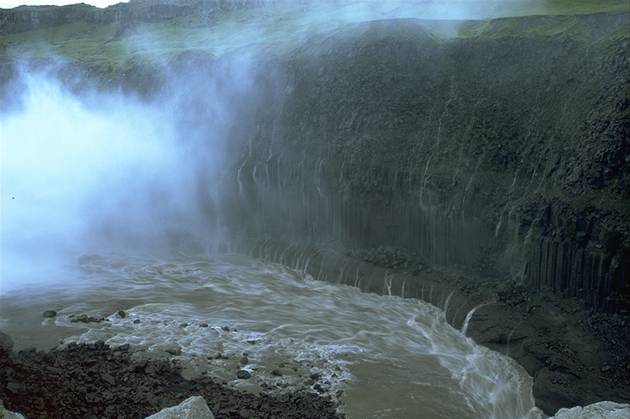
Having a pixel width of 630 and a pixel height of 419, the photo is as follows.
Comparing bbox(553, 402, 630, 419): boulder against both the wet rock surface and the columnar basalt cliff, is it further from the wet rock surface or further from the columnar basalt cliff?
the wet rock surface

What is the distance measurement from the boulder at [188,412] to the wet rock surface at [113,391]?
231 cm

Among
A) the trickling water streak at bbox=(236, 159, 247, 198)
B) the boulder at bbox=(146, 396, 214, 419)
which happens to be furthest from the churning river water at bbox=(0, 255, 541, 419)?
the trickling water streak at bbox=(236, 159, 247, 198)

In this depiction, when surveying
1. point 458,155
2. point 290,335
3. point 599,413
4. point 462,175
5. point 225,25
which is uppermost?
point 225,25

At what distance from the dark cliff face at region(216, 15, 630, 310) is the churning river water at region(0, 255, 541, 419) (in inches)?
88.3

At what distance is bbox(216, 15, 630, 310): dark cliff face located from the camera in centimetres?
1413

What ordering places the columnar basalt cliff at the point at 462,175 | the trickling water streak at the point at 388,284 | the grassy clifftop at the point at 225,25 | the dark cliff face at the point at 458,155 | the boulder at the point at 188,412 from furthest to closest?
the grassy clifftop at the point at 225,25, the trickling water streak at the point at 388,284, the dark cliff face at the point at 458,155, the columnar basalt cliff at the point at 462,175, the boulder at the point at 188,412

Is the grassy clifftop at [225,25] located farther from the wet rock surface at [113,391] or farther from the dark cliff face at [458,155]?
the wet rock surface at [113,391]

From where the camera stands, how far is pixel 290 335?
48.8 ft

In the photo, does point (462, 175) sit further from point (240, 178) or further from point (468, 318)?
point (240, 178)

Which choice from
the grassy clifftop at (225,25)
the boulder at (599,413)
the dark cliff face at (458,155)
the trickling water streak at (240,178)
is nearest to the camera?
the boulder at (599,413)

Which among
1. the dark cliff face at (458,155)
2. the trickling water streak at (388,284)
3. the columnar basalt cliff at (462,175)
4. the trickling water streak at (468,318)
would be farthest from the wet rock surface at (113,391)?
the dark cliff face at (458,155)

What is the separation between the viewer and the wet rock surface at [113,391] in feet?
34.8

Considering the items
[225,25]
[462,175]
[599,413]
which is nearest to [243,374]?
[599,413]

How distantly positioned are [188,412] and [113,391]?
352 cm
